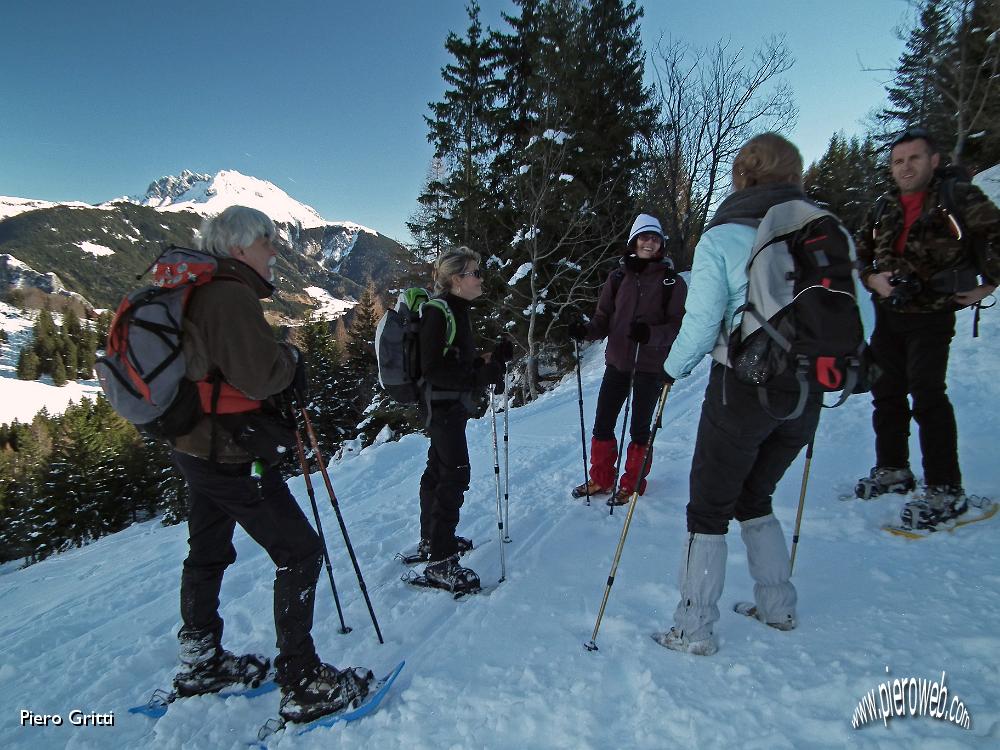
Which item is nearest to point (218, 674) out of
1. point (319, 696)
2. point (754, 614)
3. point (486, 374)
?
point (319, 696)

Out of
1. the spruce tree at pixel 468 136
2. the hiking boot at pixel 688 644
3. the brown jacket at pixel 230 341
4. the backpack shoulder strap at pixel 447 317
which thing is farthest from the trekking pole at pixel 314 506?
the spruce tree at pixel 468 136

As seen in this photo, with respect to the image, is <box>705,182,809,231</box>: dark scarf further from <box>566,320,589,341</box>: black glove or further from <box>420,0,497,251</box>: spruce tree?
<box>420,0,497,251</box>: spruce tree

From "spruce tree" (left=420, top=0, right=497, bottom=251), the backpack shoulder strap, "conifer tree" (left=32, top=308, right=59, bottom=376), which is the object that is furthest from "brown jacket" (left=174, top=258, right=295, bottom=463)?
"conifer tree" (left=32, top=308, right=59, bottom=376)

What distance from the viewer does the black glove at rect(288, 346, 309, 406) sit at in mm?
2368

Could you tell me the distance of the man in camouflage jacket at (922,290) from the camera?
9.67 feet

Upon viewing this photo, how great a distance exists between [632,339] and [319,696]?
320cm

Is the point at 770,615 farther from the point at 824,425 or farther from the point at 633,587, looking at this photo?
the point at 824,425

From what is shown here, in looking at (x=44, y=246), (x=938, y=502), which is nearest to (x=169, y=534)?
(x=938, y=502)

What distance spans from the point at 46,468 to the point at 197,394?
152 feet

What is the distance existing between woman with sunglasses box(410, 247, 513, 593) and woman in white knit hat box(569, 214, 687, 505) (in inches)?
53.1

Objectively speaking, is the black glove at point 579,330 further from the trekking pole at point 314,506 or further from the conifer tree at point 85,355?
the conifer tree at point 85,355

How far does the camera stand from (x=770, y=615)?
95.5 inches

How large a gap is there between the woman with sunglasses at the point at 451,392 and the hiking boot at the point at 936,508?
295 cm

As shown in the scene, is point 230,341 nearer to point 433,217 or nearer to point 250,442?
point 250,442
